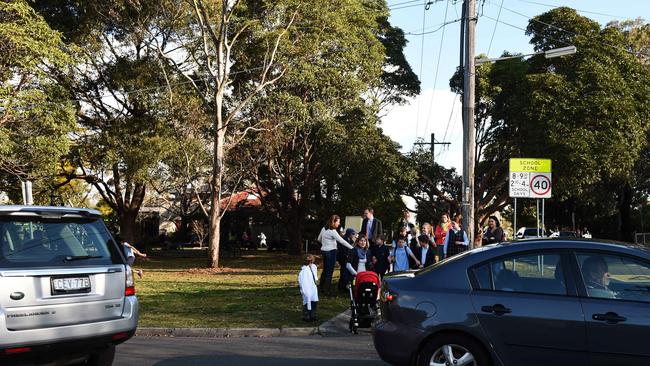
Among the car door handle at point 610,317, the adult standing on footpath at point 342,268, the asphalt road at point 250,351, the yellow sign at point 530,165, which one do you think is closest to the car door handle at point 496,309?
the car door handle at point 610,317

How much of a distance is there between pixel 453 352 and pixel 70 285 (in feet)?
11.6

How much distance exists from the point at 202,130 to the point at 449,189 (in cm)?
1337

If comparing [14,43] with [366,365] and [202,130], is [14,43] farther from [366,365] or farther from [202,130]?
[366,365]

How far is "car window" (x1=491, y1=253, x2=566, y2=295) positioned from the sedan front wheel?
57cm

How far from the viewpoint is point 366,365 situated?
741cm

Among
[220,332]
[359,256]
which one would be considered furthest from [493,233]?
[220,332]

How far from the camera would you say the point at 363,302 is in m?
9.87

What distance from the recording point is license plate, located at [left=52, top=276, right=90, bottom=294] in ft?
18.4

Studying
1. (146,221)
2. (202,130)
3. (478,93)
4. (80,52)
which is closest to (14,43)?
(80,52)

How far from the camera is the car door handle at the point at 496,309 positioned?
18.3ft

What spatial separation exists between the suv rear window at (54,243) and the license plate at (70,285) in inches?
5.7

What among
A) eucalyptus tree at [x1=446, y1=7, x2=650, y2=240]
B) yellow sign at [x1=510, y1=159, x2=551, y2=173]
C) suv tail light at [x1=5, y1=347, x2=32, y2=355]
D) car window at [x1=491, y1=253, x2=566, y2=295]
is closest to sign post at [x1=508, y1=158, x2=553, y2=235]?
yellow sign at [x1=510, y1=159, x2=551, y2=173]

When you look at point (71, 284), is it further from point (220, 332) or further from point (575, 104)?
point (575, 104)

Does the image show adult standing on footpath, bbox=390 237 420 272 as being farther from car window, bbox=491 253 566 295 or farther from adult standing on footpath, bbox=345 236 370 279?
car window, bbox=491 253 566 295
